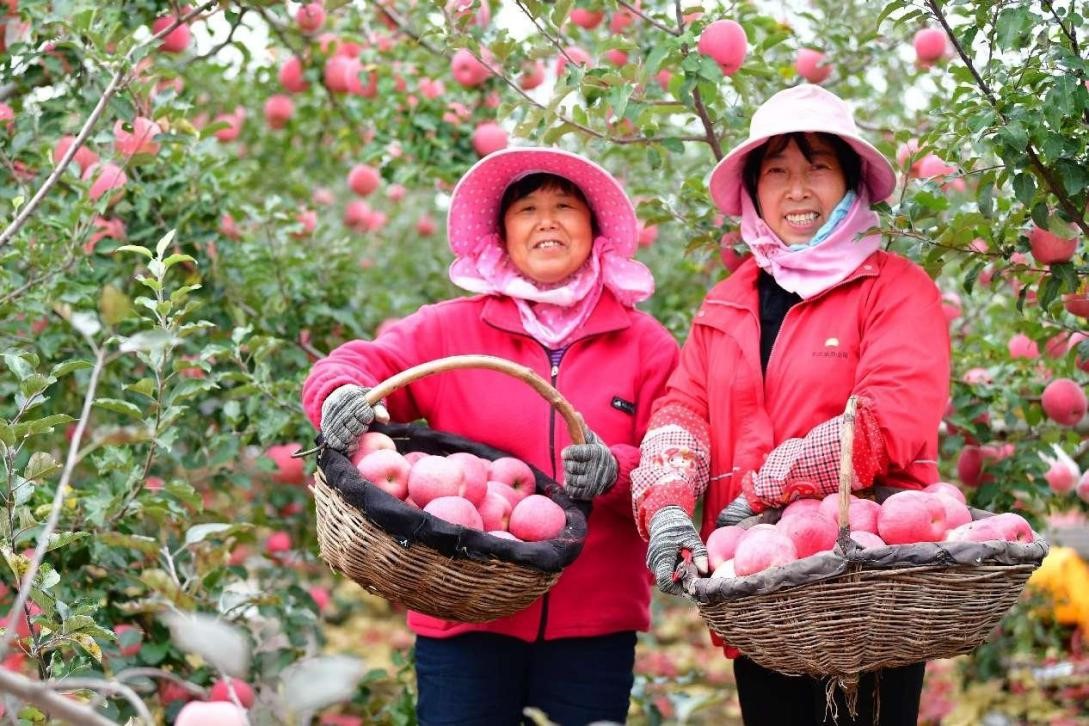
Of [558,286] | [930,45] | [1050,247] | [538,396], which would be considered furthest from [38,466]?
[930,45]

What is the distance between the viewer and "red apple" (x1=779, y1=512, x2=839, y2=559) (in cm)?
204

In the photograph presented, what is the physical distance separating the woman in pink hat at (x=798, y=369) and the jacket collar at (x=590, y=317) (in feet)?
0.74

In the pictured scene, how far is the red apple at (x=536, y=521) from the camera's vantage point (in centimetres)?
232

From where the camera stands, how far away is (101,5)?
338 centimetres

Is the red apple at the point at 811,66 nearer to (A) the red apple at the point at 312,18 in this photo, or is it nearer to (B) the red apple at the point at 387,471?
(A) the red apple at the point at 312,18

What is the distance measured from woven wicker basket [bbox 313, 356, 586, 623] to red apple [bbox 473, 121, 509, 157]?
5.87 feet

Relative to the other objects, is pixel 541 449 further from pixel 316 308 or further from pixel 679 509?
pixel 316 308

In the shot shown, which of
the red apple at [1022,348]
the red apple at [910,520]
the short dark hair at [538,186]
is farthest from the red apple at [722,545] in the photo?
the red apple at [1022,348]

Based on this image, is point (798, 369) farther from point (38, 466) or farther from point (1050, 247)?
point (38, 466)

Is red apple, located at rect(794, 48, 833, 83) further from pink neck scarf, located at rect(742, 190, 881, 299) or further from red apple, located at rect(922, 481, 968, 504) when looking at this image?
red apple, located at rect(922, 481, 968, 504)

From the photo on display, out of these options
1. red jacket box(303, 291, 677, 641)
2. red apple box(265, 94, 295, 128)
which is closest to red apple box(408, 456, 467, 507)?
red jacket box(303, 291, 677, 641)

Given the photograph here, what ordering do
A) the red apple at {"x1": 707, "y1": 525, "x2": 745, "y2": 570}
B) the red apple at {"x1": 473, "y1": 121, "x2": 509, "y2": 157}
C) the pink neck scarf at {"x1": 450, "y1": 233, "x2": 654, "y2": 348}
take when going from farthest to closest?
1. the red apple at {"x1": 473, "y1": 121, "x2": 509, "y2": 157}
2. the pink neck scarf at {"x1": 450, "y1": 233, "x2": 654, "y2": 348}
3. the red apple at {"x1": 707, "y1": 525, "x2": 745, "y2": 570}

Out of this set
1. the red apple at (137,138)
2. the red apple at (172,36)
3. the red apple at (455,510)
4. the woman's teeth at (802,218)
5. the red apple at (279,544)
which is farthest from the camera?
the red apple at (279,544)

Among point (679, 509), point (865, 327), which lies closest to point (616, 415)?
point (679, 509)
